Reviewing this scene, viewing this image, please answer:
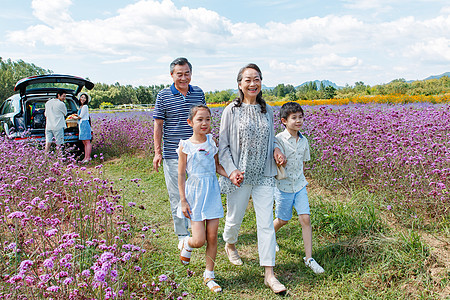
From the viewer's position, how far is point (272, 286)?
3.12 m

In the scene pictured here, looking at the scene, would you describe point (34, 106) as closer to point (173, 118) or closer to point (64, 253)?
point (173, 118)

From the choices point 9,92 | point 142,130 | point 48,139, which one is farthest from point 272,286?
point 9,92

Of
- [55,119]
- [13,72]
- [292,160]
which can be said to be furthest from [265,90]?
[292,160]

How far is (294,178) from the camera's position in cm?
355

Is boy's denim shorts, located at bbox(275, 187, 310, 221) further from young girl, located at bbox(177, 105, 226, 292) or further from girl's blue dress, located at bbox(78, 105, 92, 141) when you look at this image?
girl's blue dress, located at bbox(78, 105, 92, 141)

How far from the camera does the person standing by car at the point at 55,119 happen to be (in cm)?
825

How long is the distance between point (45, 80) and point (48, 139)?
1389mm

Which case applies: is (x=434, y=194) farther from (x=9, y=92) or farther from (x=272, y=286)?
(x=9, y=92)

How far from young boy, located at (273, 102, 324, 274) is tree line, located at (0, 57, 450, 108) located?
20.5 meters

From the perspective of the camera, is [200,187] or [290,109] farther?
[290,109]

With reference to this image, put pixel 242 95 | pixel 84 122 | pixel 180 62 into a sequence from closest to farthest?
pixel 242 95
pixel 180 62
pixel 84 122

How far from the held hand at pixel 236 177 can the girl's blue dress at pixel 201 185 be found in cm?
17

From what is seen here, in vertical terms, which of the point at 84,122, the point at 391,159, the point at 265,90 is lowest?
the point at 391,159

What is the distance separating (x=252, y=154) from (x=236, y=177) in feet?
1.00
